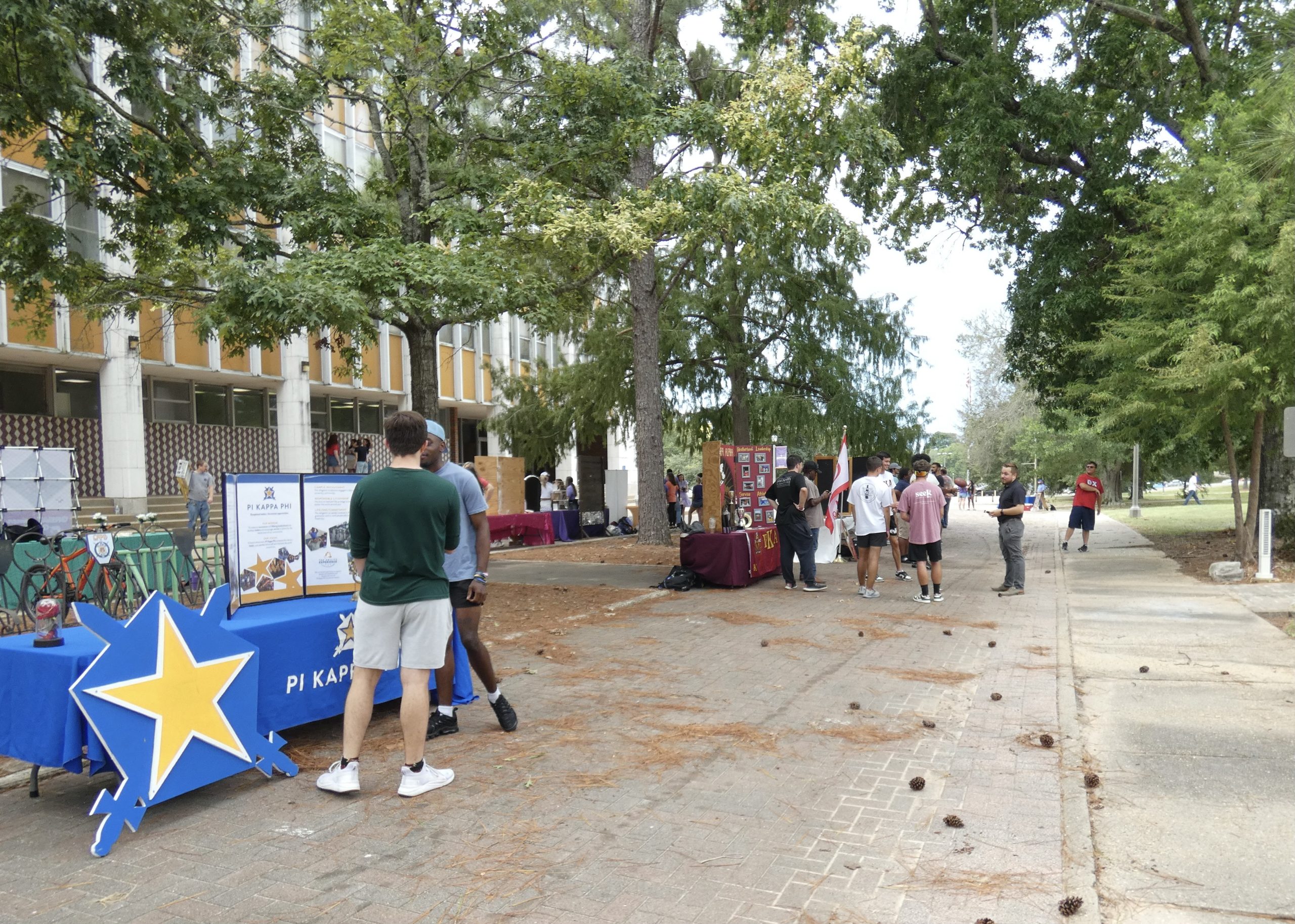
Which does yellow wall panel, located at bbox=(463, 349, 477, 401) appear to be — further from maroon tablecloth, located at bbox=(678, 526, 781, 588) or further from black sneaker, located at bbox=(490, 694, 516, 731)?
black sneaker, located at bbox=(490, 694, 516, 731)

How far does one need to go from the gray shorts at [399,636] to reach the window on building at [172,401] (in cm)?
2506

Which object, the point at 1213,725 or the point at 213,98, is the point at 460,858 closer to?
the point at 1213,725

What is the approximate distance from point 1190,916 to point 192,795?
15.4 ft

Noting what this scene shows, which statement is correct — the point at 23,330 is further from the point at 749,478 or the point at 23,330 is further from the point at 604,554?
the point at 749,478

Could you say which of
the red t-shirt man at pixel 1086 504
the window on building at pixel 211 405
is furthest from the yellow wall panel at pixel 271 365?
the red t-shirt man at pixel 1086 504

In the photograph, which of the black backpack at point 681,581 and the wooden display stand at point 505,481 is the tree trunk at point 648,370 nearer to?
the wooden display stand at point 505,481

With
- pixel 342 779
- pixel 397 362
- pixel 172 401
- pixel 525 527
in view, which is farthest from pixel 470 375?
pixel 342 779

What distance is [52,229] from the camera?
1064 centimetres

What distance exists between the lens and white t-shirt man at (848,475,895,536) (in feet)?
→ 39.5

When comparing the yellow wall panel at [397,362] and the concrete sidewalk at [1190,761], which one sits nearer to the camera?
the concrete sidewalk at [1190,761]

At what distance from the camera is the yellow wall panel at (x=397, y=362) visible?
112 ft

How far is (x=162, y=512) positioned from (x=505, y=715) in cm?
2189

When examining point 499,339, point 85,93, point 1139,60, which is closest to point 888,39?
point 1139,60

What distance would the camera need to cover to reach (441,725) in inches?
237
